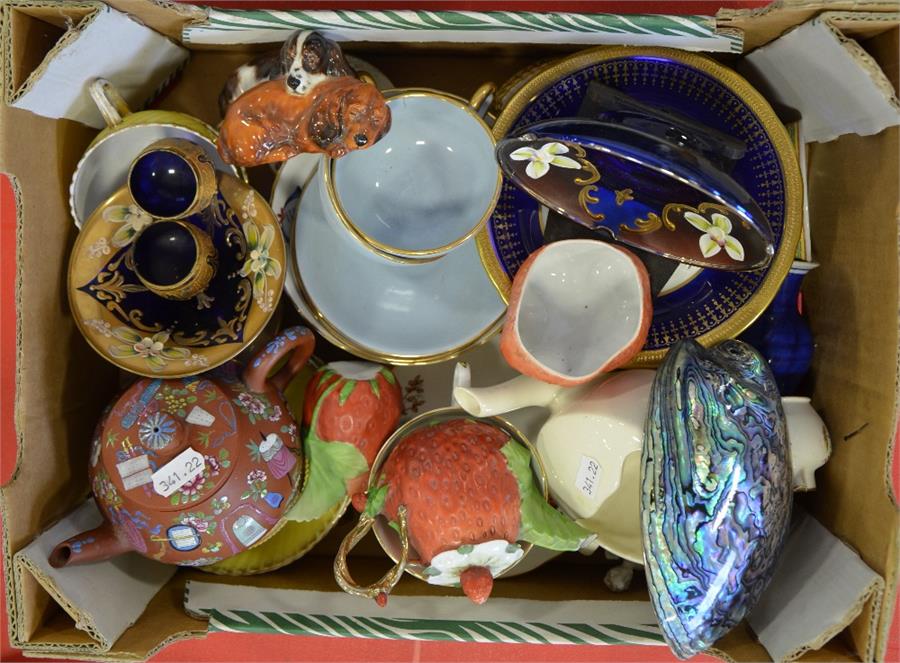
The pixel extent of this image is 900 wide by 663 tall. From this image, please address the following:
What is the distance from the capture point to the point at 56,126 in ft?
2.63

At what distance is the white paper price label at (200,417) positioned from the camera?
732 millimetres

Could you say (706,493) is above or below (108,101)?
below

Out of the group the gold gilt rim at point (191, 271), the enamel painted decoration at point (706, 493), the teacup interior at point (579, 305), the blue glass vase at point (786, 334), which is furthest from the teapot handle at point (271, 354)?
the blue glass vase at point (786, 334)

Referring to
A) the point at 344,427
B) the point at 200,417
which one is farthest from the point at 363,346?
the point at 200,417

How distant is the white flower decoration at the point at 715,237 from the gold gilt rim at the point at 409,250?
0.64ft

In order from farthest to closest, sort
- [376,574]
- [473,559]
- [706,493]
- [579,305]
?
[376,574] → [579,305] → [473,559] → [706,493]

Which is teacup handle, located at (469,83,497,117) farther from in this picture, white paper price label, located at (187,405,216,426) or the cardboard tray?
white paper price label, located at (187,405,216,426)

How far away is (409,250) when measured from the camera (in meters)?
0.79

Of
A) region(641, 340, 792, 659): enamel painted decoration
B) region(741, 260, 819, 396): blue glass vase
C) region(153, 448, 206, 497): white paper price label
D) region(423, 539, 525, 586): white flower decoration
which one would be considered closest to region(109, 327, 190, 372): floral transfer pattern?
region(153, 448, 206, 497): white paper price label

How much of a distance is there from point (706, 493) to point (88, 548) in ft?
1.84

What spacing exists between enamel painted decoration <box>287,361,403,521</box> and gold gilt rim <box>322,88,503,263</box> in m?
0.14

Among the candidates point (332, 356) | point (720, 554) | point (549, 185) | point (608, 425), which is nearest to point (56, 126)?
point (332, 356)

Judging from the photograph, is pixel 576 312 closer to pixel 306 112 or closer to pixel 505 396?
pixel 505 396

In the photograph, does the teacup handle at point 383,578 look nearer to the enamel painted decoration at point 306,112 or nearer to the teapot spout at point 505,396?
→ the teapot spout at point 505,396
